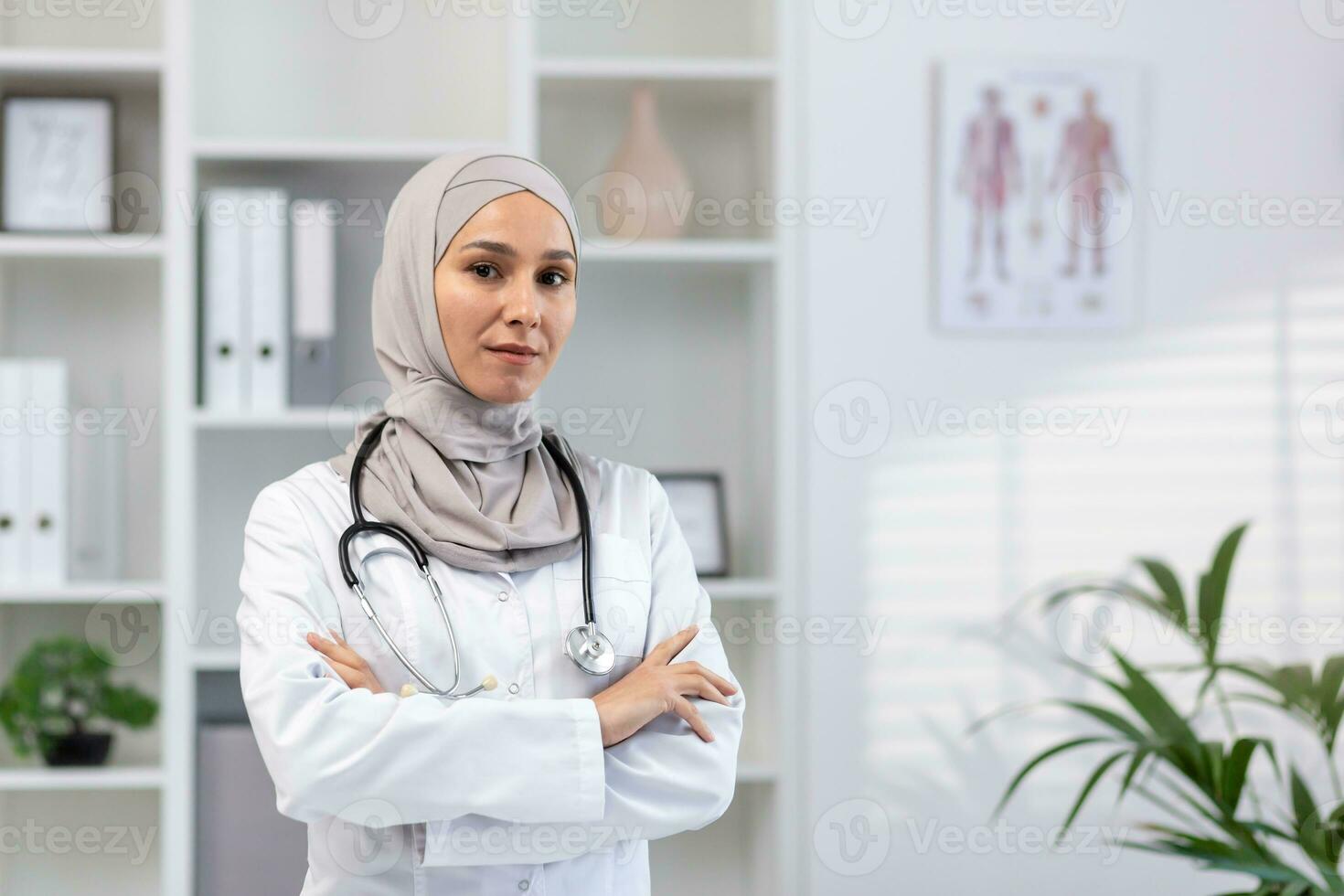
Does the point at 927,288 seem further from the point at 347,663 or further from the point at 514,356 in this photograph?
the point at 347,663

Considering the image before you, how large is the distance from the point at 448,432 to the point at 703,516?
114 cm

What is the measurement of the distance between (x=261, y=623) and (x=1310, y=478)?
2.00 meters

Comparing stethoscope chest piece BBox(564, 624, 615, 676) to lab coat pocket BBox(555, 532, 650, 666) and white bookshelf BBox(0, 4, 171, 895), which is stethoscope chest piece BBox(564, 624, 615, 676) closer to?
lab coat pocket BBox(555, 532, 650, 666)

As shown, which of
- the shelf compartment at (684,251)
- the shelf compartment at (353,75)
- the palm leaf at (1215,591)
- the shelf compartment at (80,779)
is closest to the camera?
the palm leaf at (1215,591)

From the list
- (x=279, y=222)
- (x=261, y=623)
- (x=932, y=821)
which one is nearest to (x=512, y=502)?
(x=261, y=623)

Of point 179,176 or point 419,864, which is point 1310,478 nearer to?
point 419,864

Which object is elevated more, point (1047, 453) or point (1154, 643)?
point (1047, 453)

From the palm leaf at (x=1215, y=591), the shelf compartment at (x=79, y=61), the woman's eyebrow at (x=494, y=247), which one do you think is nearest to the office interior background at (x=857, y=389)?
the shelf compartment at (x=79, y=61)

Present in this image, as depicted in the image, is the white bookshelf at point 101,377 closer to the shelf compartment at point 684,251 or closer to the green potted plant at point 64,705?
the green potted plant at point 64,705

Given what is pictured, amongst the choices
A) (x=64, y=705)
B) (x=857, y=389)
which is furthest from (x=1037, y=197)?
(x=64, y=705)

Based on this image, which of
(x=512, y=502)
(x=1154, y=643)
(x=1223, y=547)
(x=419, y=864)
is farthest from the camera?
(x=1154, y=643)

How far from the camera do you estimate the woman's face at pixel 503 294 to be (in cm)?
108

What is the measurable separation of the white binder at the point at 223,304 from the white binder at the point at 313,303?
9cm

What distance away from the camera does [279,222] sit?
2080 mm
